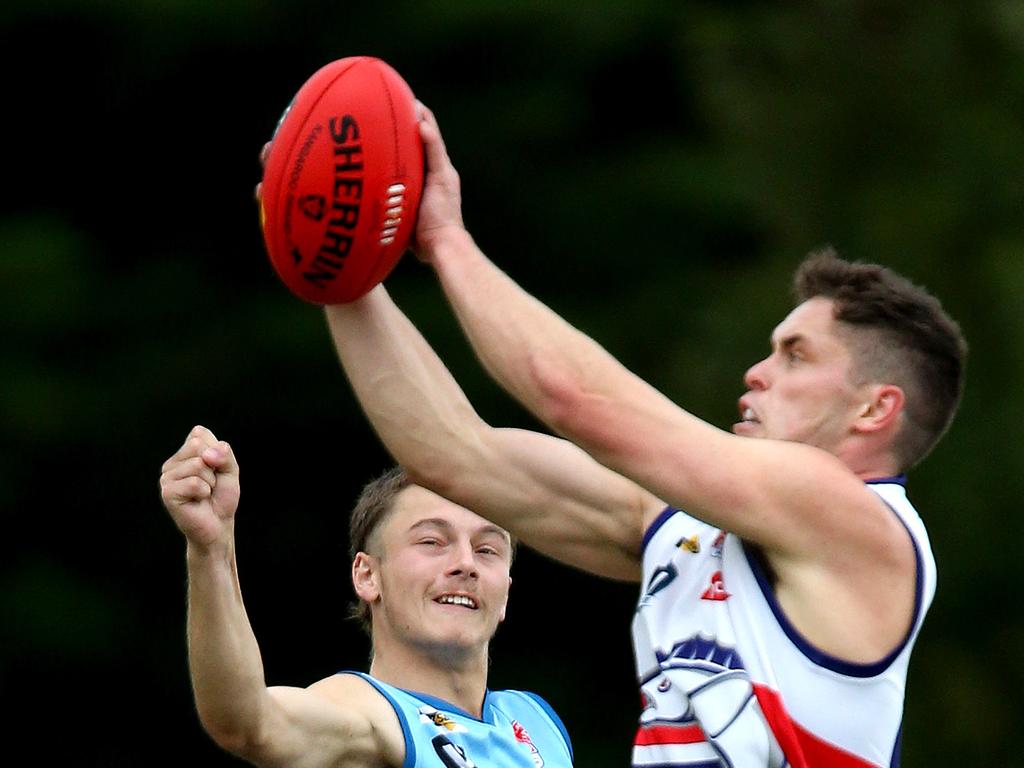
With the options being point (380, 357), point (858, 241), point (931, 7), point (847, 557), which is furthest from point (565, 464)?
point (931, 7)

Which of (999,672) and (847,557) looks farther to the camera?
(999,672)

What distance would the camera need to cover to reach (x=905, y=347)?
3910 millimetres

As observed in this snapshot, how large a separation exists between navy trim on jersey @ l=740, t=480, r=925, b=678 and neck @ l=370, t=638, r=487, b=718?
1.11 m

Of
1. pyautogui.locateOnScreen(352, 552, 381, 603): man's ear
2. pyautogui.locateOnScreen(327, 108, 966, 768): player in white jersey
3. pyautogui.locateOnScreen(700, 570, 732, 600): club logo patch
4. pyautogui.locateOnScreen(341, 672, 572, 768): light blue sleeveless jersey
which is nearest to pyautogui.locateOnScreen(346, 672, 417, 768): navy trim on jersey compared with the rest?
pyautogui.locateOnScreen(341, 672, 572, 768): light blue sleeveless jersey

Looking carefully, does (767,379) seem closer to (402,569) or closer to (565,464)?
(565,464)

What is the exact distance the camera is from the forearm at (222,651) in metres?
3.87

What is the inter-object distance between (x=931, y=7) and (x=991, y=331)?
140 cm

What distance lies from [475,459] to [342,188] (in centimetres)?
57

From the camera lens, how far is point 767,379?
3898 mm

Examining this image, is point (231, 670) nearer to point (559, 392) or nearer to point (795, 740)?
point (559, 392)

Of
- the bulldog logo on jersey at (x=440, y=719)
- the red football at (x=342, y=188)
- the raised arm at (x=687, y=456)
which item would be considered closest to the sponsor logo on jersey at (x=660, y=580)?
the raised arm at (x=687, y=456)

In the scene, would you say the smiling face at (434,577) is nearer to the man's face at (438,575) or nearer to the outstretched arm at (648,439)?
the man's face at (438,575)

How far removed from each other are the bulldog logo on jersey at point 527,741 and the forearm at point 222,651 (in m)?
0.78

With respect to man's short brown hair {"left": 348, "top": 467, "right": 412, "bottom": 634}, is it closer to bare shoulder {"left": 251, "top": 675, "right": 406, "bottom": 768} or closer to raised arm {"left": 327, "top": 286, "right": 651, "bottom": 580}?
bare shoulder {"left": 251, "top": 675, "right": 406, "bottom": 768}
